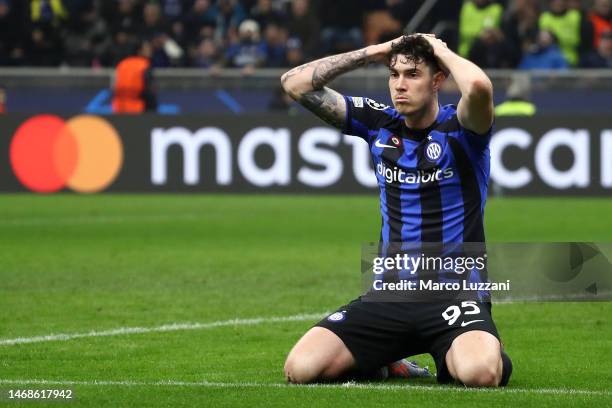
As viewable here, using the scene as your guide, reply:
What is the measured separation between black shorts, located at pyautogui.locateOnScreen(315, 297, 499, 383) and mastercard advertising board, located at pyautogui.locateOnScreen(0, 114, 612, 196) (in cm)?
1297

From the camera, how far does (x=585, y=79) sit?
21422 millimetres

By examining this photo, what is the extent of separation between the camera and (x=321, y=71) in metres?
7.68

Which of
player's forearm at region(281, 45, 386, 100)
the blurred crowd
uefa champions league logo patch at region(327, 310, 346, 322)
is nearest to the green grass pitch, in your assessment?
uefa champions league logo patch at region(327, 310, 346, 322)

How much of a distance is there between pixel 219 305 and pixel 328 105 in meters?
3.23

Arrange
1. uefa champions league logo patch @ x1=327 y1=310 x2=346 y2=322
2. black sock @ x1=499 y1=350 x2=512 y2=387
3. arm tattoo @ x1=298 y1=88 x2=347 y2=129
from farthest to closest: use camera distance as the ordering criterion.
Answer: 1. arm tattoo @ x1=298 y1=88 x2=347 y2=129
2. uefa champions league logo patch @ x1=327 y1=310 x2=346 y2=322
3. black sock @ x1=499 y1=350 x2=512 y2=387

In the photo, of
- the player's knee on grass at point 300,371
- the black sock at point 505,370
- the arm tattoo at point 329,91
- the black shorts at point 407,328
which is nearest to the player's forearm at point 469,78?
the arm tattoo at point 329,91

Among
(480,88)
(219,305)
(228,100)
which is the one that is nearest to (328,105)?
(480,88)

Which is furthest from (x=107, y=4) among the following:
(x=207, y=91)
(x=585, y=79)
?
(x=585, y=79)

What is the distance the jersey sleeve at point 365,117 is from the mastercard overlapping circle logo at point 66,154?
13.9 metres

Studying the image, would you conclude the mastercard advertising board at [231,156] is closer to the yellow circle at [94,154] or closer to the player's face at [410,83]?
the yellow circle at [94,154]

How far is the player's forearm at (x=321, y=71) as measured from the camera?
7.53 meters

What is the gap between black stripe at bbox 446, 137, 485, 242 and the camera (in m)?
7.21

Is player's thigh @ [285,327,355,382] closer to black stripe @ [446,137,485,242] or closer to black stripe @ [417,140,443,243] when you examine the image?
black stripe @ [417,140,443,243]

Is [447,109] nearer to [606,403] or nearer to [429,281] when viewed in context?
[429,281]
